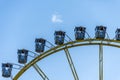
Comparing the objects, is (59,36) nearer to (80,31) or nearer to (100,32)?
(80,31)

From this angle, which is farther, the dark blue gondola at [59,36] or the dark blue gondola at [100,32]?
the dark blue gondola at [59,36]

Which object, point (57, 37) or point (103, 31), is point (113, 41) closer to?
point (103, 31)

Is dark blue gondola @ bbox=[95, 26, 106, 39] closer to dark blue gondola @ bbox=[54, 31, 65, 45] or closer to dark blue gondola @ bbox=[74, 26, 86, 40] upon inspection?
dark blue gondola @ bbox=[74, 26, 86, 40]

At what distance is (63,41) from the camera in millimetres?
38438

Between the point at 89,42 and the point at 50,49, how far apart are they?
2.58 m

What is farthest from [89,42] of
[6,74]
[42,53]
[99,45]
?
[6,74]

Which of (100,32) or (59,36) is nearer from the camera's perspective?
(100,32)

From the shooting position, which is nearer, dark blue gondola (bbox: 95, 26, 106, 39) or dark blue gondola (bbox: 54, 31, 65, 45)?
dark blue gondola (bbox: 95, 26, 106, 39)

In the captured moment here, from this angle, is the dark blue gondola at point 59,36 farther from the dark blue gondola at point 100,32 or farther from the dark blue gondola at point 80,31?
the dark blue gondola at point 100,32

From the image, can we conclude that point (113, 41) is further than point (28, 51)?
No

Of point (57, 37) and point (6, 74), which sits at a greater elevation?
point (57, 37)

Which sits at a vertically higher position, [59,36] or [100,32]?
[100,32]

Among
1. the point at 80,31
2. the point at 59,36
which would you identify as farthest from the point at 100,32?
the point at 59,36

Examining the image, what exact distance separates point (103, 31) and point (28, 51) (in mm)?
5563
